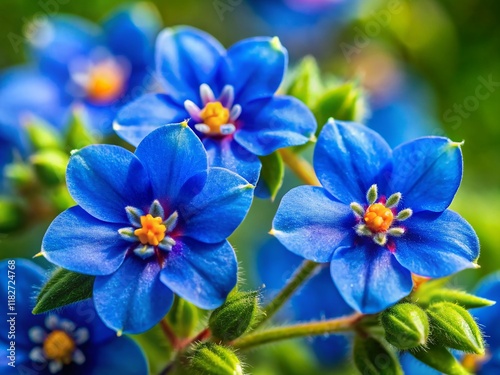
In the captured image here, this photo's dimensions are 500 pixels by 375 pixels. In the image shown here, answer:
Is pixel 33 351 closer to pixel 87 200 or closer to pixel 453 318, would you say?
pixel 87 200

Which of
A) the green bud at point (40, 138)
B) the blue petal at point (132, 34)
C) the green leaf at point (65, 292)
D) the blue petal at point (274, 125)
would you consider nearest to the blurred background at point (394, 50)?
the blue petal at point (132, 34)

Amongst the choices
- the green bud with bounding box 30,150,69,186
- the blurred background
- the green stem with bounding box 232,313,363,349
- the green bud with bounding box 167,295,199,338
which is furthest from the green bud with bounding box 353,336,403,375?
the blurred background

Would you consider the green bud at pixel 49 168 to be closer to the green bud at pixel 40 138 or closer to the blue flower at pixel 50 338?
the green bud at pixel 40 138

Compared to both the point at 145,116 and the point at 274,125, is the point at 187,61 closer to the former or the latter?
the point at 145,116

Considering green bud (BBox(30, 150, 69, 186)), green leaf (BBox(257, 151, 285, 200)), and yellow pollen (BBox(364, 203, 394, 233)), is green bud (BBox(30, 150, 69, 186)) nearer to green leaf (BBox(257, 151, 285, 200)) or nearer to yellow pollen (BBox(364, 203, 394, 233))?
green leaf (BBox(257, 151, 285, 200))

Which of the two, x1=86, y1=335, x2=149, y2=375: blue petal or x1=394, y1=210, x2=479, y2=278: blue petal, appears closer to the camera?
x1=394, y1=210, x2=479, y2=278: blue petal

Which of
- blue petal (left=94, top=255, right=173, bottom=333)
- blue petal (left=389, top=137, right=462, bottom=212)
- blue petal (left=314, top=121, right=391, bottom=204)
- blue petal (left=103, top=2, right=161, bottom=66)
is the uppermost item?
blue petal (left=389, top=137, right=462, bottom=212)
